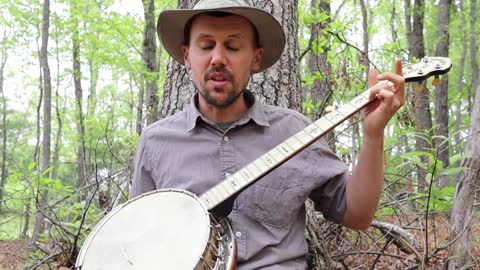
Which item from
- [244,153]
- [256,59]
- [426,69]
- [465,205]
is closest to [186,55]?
[256,59]

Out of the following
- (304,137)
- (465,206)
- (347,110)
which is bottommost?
(465,206)

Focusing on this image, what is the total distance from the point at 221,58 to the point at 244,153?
1.37 feet

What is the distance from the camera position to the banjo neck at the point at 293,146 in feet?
6.29

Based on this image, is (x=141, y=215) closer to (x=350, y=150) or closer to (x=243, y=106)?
(x=243, y=106)

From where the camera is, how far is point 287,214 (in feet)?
7.14

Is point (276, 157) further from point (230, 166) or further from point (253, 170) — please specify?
point (230, 166)

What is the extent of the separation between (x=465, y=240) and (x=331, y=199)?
1170 millimetres

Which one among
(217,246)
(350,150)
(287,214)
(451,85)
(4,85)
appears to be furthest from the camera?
(4,85)

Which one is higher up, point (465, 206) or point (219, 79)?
point (219, 79)

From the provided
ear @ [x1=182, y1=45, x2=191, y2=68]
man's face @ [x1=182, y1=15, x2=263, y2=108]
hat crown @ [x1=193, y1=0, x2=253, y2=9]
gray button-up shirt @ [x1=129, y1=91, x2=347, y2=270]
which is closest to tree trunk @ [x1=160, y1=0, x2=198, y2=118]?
ear @ [x1=182, y1=45, x2=191, y2=68]

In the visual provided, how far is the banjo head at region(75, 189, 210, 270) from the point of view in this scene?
1.71m

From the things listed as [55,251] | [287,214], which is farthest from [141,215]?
[55,251]

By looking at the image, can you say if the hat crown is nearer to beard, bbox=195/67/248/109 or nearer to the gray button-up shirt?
beard, bbox=195/67/248/109

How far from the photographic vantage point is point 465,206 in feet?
9.66
